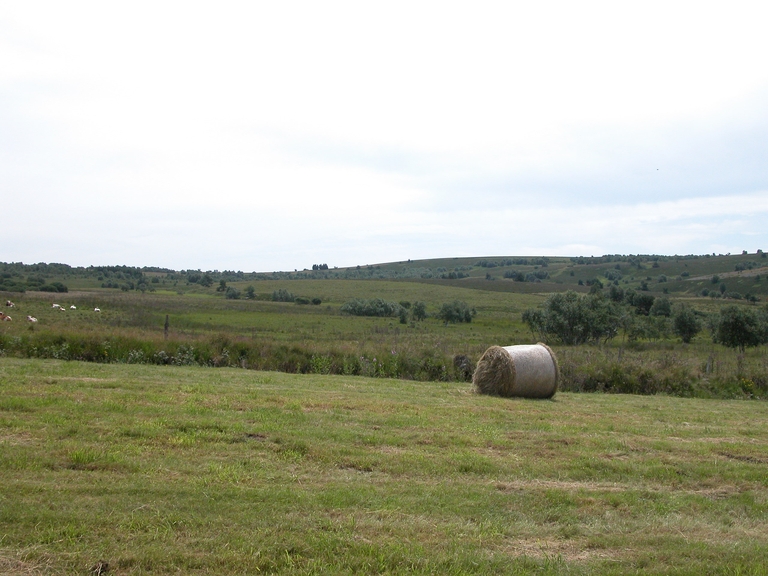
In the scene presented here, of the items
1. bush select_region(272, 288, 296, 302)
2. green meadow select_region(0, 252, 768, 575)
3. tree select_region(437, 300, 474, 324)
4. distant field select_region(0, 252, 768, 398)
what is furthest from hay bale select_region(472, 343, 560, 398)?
bush select_region(272, 288, 296, 302)

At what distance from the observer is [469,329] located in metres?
56.5

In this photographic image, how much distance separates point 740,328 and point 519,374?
3905 cm

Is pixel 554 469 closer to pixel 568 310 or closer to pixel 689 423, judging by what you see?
pixel 689 423

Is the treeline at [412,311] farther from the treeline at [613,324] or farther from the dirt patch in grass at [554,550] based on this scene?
the dirt patch in grass at [554,550]

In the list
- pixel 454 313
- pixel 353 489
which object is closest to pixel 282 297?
pixel 454 313

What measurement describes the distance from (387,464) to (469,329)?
4920 centimetres

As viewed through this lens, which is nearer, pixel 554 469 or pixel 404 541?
pixel 404 541

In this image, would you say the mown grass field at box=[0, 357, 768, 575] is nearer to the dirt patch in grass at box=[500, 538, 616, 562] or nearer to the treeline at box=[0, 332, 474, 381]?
the dirt patch in grass at box=[500, 538, 616, 562]

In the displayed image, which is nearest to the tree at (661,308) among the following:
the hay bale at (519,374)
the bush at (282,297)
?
the bush at (282,297)

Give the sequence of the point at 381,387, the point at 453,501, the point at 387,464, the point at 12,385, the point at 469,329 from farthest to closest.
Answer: the point at 469,329, the point at 381,387, the point at 12,385, the point at 387,464, the point at 453,501

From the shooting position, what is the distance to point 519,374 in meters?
16.5

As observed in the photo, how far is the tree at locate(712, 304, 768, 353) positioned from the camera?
47.9 meters

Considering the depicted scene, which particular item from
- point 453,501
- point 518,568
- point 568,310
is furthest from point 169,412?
point 568,310

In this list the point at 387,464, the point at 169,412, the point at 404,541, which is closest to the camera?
the point at 404,541
